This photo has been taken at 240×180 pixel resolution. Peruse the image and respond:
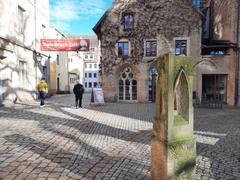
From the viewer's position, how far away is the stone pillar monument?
343cm

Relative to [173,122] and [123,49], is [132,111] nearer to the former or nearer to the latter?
[123,49]

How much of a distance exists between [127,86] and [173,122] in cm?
1651

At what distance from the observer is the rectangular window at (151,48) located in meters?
19.4

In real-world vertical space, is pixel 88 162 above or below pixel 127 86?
below


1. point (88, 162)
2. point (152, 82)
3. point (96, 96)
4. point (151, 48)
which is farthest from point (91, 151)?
point (151, 48)

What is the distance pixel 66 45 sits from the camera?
17.2 meters

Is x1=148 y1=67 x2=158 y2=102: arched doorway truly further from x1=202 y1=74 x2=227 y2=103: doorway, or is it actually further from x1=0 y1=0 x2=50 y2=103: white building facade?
x1=0 y1=0 x2=50 y2=103: white building facade

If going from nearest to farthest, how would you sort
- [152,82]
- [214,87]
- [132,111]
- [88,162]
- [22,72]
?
[88,162]
[132,111]
[22,72]
[214,87]
[152,82]

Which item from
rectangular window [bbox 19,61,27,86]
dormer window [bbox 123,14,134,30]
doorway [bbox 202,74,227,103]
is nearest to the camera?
rectangular window [bbox 19,61,27,86]

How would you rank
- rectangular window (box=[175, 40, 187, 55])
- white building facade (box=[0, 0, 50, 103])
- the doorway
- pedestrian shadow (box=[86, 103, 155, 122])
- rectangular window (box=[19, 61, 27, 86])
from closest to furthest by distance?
pedestrian shadow (box=[86, 103, 155, 122])
white building facade (box=[0, 0, 50, 103])
rectangular window (box=[19, 61, 27, 86])
the doorway
rectangular window (box=[175, 40, 187, 55])

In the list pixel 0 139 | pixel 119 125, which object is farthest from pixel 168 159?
pixel 119 125

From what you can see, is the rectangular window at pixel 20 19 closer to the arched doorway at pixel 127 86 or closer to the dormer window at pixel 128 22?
the dormer window at pixel 128 22

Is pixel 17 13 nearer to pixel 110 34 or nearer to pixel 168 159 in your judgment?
pixel 110 34

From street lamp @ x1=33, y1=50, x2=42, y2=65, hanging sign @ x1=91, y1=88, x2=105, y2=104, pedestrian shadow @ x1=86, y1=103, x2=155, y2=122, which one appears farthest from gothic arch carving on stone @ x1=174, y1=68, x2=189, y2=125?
street lamp @ x1=33, y1=50, x2=42, y2=65
